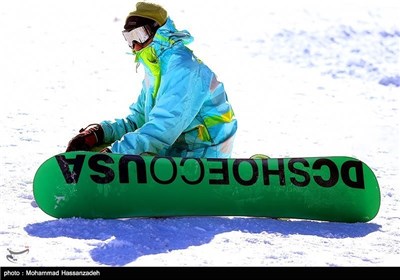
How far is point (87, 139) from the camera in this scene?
5312 millimetres

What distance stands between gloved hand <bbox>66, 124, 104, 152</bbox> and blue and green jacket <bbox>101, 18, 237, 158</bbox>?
0.05m

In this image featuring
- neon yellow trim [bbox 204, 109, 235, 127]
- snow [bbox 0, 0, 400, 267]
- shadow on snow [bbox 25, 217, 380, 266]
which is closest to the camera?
shadow on snow [bbox 25, 217, 380, 266]

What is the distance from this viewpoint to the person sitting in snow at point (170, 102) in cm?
485

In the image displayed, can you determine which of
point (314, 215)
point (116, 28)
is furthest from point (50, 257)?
point (116, 28)

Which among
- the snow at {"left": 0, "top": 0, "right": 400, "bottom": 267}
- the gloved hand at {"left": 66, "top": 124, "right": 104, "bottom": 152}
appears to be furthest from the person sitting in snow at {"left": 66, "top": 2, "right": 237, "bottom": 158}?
the snow at {"left": 0, "top": 0, "right": 400, "bottom": 267}

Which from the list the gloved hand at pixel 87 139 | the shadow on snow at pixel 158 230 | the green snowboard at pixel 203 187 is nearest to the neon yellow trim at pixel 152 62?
the gloved hand at pixel 87 139

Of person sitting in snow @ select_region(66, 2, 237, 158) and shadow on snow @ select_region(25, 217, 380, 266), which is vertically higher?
person sitting in snow @ select_region(66, 2, 237, 158)

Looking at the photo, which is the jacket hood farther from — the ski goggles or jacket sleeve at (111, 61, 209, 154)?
jacket sleeve at (111, 61, 209, 154)

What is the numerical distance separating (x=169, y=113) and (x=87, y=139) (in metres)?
0.73

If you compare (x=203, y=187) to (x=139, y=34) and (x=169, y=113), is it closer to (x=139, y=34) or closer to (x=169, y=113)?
(x=169, y=113)

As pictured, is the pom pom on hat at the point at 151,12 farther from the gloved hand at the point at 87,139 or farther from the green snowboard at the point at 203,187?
the green snowboard at the point at 203,187

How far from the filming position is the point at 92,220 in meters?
4.54

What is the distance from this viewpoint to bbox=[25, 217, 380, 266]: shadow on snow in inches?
160
